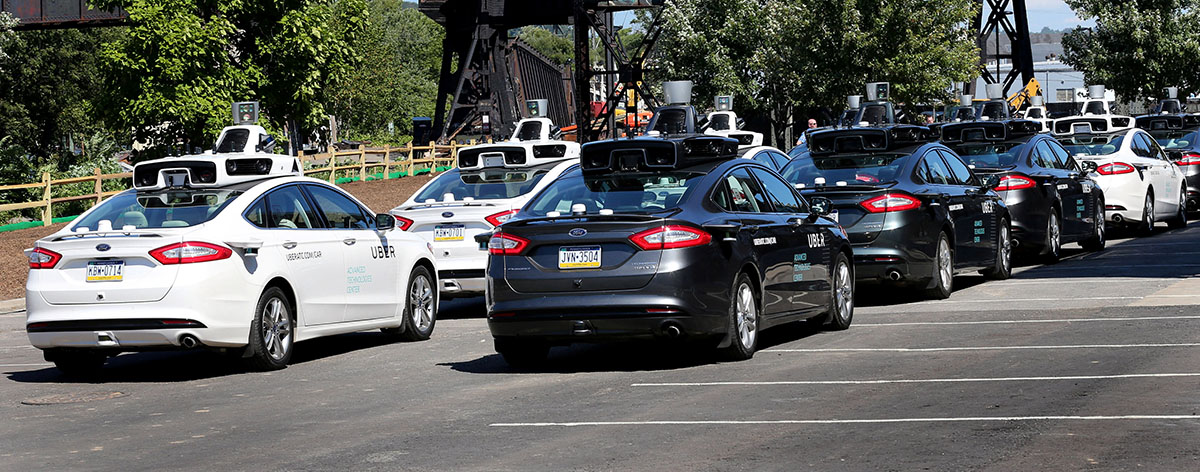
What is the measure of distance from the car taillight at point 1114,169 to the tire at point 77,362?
1512cm

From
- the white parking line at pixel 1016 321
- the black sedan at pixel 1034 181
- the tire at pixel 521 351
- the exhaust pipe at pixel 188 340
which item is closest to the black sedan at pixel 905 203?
the white parking line at pixel 1016 321

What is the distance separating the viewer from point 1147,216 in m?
23.2

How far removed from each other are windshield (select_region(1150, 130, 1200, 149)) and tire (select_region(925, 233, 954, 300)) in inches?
587

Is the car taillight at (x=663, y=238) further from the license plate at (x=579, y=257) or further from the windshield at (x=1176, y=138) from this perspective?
the windshield at (x=1176, y=138)

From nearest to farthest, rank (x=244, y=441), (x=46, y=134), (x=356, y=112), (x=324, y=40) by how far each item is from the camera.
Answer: (x=244, y=441) → (x=324, y=40) → (x=46, y=134) → (x=356, y=112)

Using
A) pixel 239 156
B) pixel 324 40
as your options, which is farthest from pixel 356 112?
pixel 239 156

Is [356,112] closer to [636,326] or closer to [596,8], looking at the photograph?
[596,8]

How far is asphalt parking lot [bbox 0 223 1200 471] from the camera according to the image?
24.8 feet

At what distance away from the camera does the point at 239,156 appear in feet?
40.7

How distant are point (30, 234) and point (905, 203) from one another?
1883 centimetres

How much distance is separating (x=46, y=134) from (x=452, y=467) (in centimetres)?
5752

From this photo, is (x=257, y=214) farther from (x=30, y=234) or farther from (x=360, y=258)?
(x=30, y=234)

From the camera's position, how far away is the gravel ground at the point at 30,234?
22333 millimetres

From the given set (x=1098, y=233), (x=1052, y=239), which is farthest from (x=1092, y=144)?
(x=1052, y=239)
